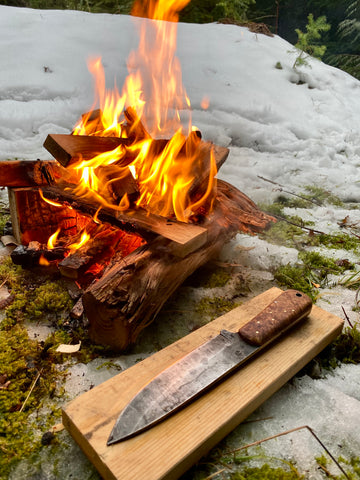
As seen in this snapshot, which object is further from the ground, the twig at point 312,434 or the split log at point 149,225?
the split log at point 149,225

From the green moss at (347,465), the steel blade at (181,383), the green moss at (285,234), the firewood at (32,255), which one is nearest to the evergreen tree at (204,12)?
the green moss at (285,234)

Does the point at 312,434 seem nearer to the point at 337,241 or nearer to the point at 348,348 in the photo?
the point at 348,348

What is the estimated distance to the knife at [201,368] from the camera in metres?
1.50

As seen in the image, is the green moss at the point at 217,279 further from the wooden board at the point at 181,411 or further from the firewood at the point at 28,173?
the firewood at the point at 28,173

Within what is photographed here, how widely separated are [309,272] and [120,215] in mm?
1719

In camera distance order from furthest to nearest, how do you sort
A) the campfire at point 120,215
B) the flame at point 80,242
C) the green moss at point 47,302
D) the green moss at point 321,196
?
the green moss at point 321,196 < the flame at point 80,242 < the green moss at point 47,302 < the campfire at point 120,215

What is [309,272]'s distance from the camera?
10.1ft

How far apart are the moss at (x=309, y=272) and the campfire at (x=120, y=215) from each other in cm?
60

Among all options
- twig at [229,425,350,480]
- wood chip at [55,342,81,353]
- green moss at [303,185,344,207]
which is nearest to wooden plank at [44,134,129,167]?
wood chip at [55,342,81,353]

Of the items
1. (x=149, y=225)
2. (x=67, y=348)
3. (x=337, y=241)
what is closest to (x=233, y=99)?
(x=337, y=241)

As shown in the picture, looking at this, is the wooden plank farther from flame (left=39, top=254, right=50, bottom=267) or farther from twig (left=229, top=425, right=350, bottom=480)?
twig (left=229, top=425, right=350, bottom=480)

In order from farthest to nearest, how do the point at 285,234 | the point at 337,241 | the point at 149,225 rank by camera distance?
the point at 285,234
the point at 337,241
the point at 149,225

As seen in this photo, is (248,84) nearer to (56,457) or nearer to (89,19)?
(89,19)

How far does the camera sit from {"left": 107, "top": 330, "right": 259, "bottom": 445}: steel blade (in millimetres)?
1486
